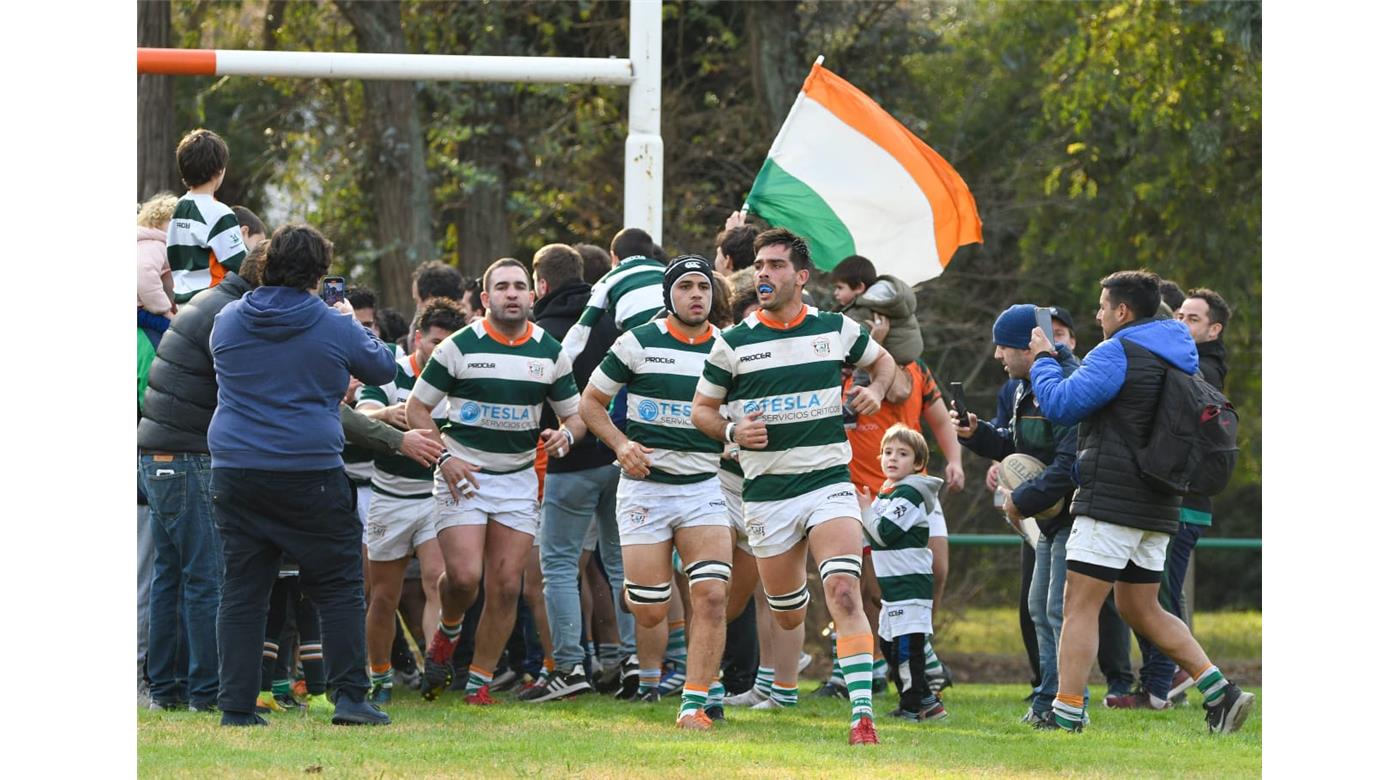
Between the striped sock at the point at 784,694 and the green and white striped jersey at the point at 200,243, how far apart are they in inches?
140

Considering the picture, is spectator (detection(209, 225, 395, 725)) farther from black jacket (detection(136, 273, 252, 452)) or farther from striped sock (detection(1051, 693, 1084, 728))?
striped sock (detection(1051, 693, 1084, 728))

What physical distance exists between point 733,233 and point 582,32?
10.9 metres

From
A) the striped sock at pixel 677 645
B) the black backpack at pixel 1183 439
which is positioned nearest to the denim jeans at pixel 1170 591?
the black backpack at pixel 1183 439

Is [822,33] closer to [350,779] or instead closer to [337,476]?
[337,476]

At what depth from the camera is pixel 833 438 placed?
831 cm

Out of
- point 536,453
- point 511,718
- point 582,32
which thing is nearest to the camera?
point 511,718

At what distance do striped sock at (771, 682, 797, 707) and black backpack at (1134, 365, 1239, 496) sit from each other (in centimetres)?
235

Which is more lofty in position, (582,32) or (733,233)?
(582,32)

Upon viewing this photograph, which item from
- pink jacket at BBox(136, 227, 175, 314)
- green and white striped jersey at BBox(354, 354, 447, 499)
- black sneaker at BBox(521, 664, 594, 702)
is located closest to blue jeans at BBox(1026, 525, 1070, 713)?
black sneaker at BBox(521, 664, 594, 702)

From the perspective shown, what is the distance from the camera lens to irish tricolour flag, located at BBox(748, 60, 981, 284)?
11352mm

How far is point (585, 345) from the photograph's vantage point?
33.5 feet

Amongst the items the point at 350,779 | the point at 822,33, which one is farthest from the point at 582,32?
the point at 350,779

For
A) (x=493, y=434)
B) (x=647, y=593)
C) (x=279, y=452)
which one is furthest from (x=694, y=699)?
(x=279, y=452)

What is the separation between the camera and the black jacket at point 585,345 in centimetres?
1002
